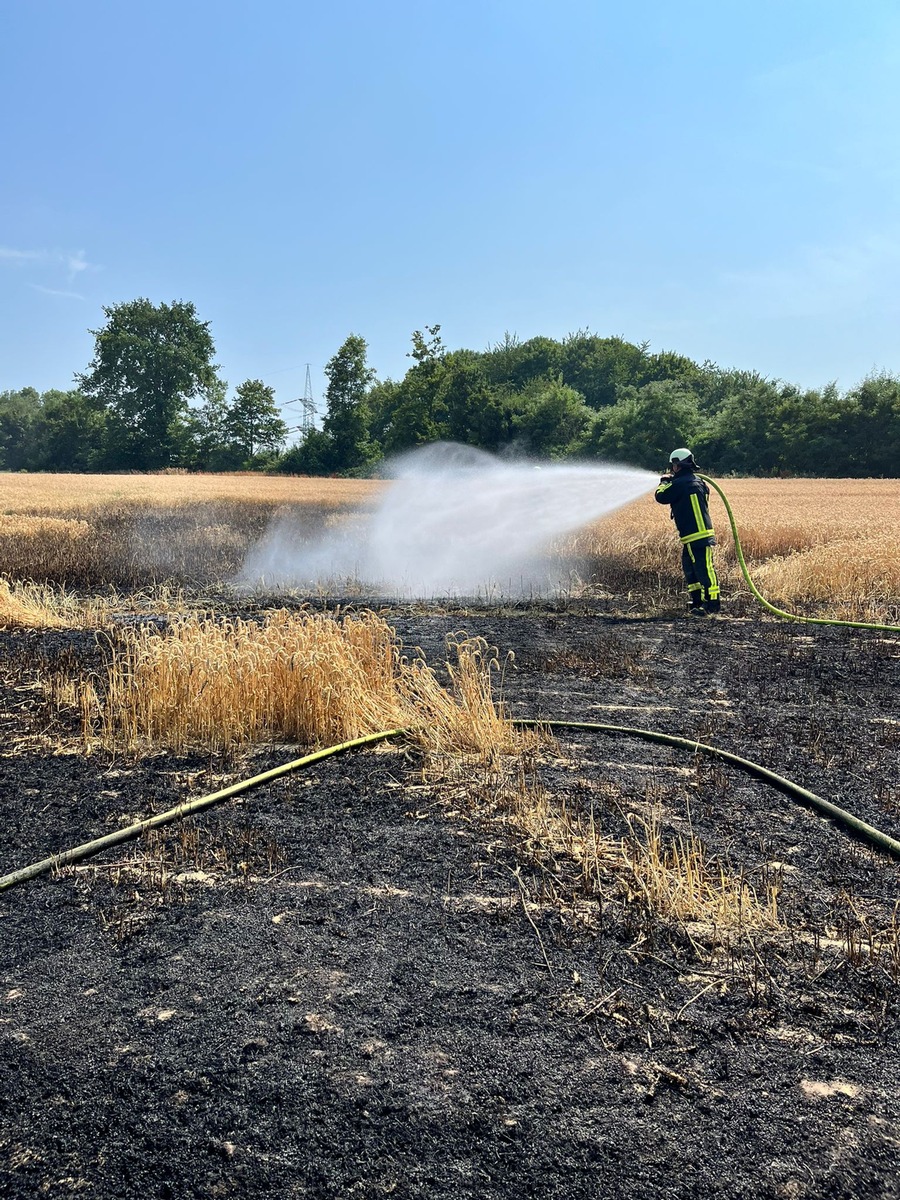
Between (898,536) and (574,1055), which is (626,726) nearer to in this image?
(574,1055)

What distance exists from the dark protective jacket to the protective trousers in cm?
19

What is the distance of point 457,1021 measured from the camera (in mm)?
3156

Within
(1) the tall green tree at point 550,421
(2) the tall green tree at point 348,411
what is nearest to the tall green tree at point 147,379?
(2) the tall green tree at point 348,411

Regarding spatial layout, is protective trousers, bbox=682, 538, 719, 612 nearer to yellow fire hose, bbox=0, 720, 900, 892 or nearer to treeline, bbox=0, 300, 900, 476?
yellow fire hose, bbox=0, 720, 900, 892

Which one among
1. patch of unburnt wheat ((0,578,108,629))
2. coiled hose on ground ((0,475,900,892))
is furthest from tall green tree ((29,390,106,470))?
coiled hose on ground ((0,475,900,892))

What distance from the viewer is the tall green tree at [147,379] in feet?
212

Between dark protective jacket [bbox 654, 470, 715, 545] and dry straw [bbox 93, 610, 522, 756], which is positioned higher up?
dark protective jacket [bbox 654, 470, 715, 545]

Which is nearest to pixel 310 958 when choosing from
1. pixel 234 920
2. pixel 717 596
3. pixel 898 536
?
pixel 234 920

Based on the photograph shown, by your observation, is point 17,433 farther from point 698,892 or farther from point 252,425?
point 698,892

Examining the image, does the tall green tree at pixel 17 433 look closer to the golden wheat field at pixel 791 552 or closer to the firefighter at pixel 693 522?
the golden wheat field at pixel 791 552

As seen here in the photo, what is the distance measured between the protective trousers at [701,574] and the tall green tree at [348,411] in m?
48.1

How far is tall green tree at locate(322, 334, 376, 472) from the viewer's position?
2336 inches

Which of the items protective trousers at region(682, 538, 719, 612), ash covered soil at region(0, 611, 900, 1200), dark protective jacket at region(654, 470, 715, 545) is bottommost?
ash covered soil at region(0, 611, 900, 1200)

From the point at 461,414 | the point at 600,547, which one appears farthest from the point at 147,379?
the point at 600,547
